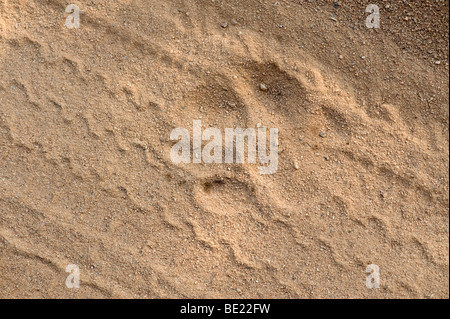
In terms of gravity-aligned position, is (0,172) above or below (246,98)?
below

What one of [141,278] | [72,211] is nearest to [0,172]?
[72,211]

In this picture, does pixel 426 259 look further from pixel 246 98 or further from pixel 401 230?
pixel 246 98

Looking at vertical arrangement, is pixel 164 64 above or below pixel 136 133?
above

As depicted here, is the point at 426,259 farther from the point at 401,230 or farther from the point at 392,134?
the point at 392,134

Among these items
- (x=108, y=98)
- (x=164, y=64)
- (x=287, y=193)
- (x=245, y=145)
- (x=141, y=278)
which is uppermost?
(x=164, y=64)

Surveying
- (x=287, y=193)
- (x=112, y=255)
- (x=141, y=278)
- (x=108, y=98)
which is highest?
(x=108, y=98)

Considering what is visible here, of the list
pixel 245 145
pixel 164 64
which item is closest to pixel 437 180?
pixel 245 145
